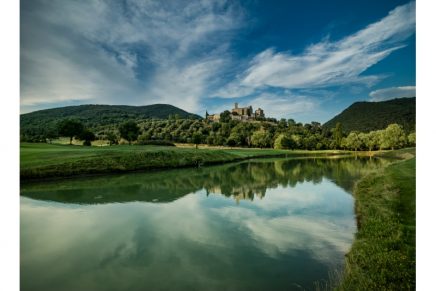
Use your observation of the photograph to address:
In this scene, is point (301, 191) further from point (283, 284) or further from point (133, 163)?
point (133, 163)

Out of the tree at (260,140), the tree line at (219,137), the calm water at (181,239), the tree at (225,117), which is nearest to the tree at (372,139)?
the tree line at (219,137)

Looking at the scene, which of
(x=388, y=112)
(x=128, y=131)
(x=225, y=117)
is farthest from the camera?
(x=225, y=117)

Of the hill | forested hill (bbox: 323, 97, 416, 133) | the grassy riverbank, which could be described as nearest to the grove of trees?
the hill

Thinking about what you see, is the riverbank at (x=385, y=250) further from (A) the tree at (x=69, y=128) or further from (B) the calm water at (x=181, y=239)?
(A) the tree at (x=69, y=128)

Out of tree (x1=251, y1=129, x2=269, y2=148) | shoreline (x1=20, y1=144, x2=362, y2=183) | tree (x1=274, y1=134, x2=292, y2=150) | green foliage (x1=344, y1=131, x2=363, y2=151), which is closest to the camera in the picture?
shoreline (x1=20, y1=144, x2=362, y2=183)

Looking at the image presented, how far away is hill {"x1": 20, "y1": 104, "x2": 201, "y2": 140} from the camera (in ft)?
141

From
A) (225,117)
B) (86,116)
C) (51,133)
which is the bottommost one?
(51,133)

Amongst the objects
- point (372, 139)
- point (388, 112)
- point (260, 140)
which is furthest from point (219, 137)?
point (388, 112)

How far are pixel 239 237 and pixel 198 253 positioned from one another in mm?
1804

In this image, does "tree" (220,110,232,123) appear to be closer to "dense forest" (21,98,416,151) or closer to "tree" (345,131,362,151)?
"dense forest" (21,98,416,151)

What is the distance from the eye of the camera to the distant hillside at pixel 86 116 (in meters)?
43.0

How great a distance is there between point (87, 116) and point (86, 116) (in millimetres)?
643

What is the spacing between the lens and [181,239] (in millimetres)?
8297

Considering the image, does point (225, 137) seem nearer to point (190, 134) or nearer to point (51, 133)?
point (190, 134)
